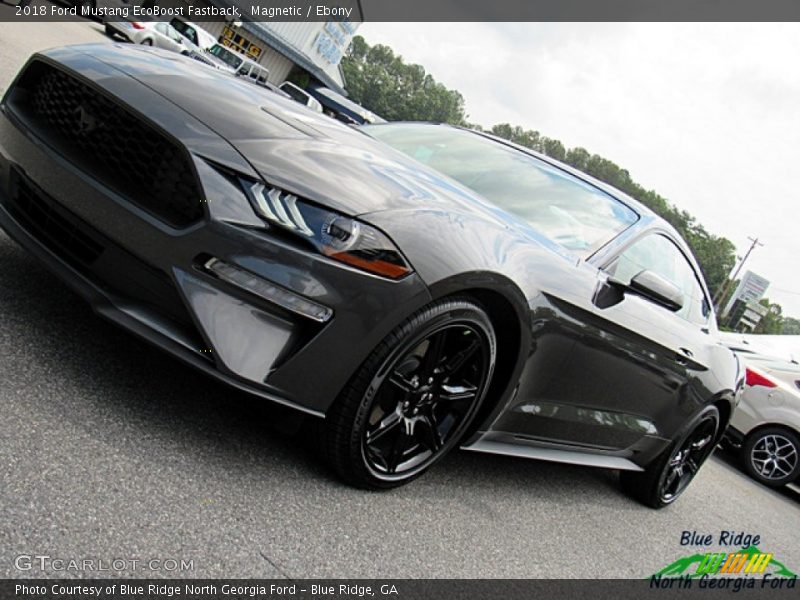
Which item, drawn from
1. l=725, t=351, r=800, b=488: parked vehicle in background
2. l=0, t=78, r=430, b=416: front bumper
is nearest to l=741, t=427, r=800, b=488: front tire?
l=725, t=351, r=800, b=488: parked vehicle in background

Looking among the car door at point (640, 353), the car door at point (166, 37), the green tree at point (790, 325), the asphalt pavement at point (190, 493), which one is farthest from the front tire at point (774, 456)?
the green tree at point (790, 325)

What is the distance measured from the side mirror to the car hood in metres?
0.77

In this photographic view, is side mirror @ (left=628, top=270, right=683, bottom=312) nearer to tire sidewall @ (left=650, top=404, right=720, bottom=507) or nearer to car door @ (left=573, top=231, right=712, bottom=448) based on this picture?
car door @ (left=573, top=231, right=712, bottom=448)

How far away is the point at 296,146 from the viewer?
234 centimetres

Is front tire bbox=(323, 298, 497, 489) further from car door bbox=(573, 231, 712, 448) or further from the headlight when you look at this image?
car door bbox=(573, 231, 712, 448)

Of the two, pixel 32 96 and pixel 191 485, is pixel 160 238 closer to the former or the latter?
pixel 191 485

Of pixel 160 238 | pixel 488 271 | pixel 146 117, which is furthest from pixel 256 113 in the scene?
pixel 488 271

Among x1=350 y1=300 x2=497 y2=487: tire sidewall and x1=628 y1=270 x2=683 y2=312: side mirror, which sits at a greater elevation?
x1=628 y1=270 x2=683 y2=312: side mirror

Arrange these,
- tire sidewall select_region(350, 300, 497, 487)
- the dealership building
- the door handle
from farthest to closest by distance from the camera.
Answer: the dealership building
the door handle
tire sidewall select_region(350, 300, 497, 487)

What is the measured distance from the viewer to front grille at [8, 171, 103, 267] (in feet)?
7.39

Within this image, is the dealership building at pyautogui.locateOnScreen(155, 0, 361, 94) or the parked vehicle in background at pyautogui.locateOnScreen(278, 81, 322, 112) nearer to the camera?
the parked vehicle in background at pyautogui.locateOnScreen(278, 81, 322, 112)

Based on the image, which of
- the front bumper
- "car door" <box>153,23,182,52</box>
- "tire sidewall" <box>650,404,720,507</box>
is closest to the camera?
the front bumper

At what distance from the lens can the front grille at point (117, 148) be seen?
7.00 ft

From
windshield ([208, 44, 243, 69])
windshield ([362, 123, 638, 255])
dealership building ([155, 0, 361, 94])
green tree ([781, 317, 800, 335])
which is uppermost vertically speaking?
green tree ([781, 317, 800, 335])
